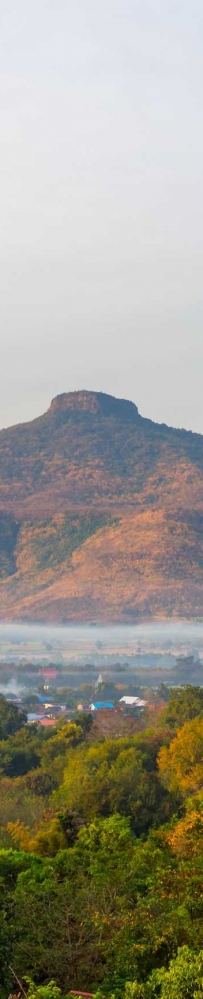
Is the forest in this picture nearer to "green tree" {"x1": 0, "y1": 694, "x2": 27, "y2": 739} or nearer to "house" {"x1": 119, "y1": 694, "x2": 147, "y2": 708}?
"green tree" {"x1": 0, "y1": 694, "x2": 27, "y2": 739}

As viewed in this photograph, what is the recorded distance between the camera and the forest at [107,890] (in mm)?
20844

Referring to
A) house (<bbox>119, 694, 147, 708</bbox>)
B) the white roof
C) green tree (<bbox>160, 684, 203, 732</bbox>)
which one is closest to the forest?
green tree (<bbox>160, 684, 203, 732</bbox>)

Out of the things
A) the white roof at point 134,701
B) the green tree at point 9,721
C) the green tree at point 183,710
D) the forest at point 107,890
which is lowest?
the white roof at point 134,701

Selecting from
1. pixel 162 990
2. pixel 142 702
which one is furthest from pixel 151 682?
pixel 162 990

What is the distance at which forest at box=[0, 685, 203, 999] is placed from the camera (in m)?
20.8

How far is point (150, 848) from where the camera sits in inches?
1112

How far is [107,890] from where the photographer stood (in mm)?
24703

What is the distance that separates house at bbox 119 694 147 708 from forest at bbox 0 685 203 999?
64.7 m

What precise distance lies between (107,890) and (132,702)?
90.8 metres

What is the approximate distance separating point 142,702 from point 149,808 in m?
74.3

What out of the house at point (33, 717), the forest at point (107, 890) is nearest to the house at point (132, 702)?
the house at point (33, 717)

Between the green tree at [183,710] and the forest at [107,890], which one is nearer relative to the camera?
the forest at [107,890]

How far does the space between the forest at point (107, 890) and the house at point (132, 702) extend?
2547 inches

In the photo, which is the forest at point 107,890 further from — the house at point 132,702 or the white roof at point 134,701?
the white roof at point 134,701
